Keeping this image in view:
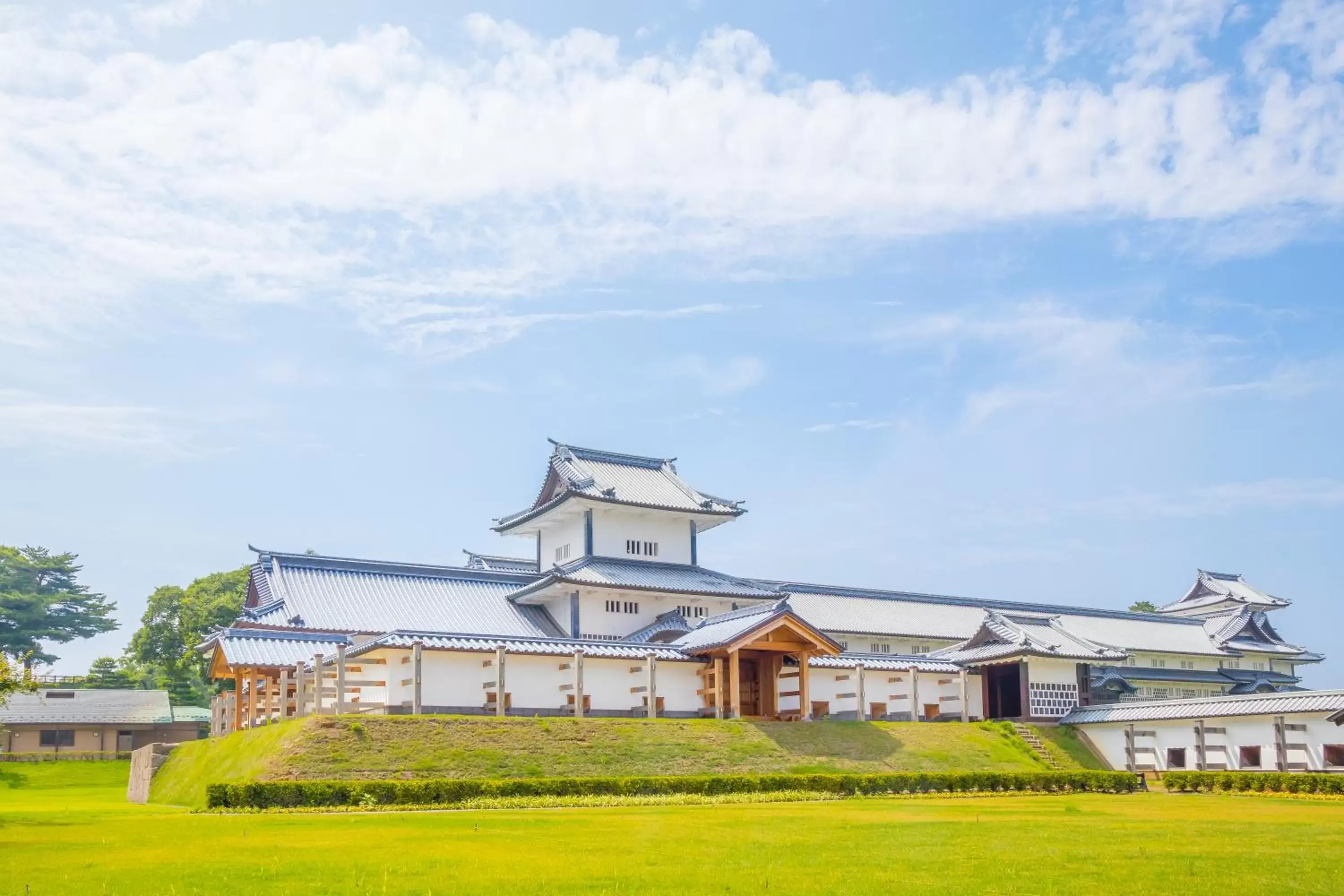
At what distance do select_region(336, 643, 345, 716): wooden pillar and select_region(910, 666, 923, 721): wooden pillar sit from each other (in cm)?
2068

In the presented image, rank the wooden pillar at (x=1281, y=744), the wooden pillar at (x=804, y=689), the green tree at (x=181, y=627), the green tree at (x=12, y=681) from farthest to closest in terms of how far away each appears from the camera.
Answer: the green tree at (x=181, y=627) → the wooden pillar at (x=804, y=689) → the wooden pillar at (x=1281, y=744) → the green tree at (x=12, y=681)

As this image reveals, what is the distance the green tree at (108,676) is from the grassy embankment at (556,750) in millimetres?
46357

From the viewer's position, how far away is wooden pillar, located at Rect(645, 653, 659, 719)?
1492 inches

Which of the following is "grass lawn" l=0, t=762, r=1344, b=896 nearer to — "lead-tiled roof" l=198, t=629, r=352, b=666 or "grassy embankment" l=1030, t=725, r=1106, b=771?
"lead-tiled roof" l=198, t=629, r=352, b=666

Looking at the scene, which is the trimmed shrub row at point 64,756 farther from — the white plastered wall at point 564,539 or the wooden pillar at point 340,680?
the wooden pillar at point 340,680

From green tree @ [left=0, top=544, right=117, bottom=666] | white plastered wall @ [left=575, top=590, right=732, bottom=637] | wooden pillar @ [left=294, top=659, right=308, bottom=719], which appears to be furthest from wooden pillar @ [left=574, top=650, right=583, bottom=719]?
green tree @ [left=0, top=544, right=117, bottom=666]

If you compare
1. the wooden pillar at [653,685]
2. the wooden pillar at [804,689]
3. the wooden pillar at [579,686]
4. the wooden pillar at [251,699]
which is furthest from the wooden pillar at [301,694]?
the wooden pillar at [804,689]

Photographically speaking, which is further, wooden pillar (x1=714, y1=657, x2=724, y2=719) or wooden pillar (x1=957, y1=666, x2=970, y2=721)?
wooden pillar (x1=957, y1=666, x2=970, y2=721)

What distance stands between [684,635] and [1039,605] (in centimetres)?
3081

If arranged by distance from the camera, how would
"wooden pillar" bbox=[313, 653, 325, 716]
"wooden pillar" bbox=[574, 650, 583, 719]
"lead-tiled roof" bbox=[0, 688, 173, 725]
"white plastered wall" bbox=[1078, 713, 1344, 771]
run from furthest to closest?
"lead-tiled roof" bbox=[0, 688, 173, 725], "white plastered wall" bbox=[1078, 713, 1344, 771], "wooden pillar" bbox=[574, 650, 583, 719], "wooden pillar" bbox=[313, 653, 325, 716]

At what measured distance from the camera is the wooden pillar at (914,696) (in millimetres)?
44125

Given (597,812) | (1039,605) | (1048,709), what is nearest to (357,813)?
(597,812)

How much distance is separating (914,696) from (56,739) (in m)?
41.6

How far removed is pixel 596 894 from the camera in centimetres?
Answer: 1334
